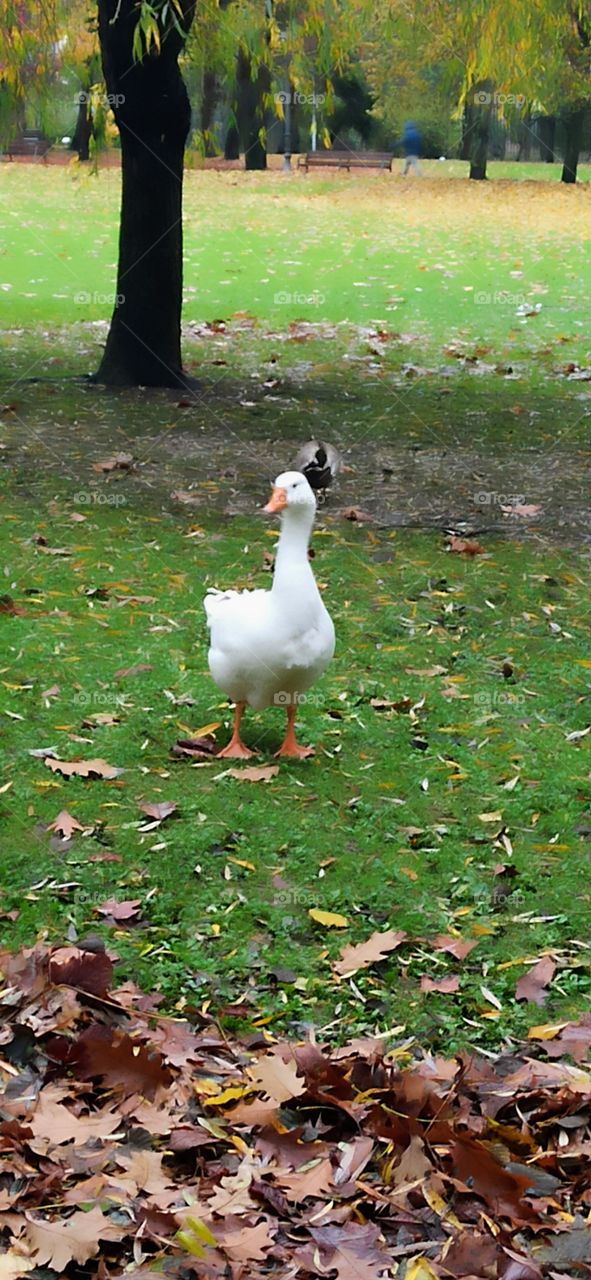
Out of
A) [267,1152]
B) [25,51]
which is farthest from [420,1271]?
[25,51]

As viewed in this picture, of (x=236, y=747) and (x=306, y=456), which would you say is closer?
(x=236, y=747)

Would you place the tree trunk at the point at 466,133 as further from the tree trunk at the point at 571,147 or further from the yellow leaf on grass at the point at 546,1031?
the yellow leaf on grass at the point at 546,1031

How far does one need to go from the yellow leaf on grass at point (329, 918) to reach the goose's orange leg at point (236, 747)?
110cm

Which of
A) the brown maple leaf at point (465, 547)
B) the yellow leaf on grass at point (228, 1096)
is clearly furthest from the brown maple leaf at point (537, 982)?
the brown maple leaf at point (465, 547)

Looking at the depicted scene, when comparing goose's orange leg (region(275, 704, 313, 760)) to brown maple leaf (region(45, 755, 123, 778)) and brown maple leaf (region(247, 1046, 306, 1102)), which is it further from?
brown maple leaf (region(247, 1046, 306, 1102))

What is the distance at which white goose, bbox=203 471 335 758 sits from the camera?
16.9 feet

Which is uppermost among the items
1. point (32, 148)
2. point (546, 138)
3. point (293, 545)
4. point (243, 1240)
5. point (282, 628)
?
point (546, 138)

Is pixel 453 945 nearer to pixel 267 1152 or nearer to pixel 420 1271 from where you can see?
pixel 267 1152

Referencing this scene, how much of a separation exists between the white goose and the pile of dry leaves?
1.57 meters

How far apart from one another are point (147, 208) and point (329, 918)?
30.0ft

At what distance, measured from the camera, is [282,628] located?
5.16 metres

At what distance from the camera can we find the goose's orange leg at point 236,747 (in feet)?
18.1

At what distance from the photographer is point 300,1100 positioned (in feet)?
11.3

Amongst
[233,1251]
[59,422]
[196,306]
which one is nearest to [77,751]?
[233,1251]
